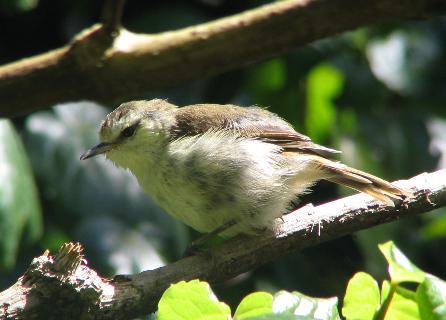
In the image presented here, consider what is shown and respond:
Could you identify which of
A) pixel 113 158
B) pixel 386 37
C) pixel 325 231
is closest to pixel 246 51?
pixel 113 158

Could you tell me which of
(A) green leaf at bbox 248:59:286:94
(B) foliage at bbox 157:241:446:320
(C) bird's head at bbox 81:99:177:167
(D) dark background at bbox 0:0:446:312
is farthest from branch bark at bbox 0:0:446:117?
(B) foliage at bbox 157:241:446:320

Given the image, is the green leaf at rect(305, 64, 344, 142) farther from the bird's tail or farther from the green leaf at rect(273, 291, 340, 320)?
the green leaf at rect(273, 291, 340, 320)

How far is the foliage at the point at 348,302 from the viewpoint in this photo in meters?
2.13

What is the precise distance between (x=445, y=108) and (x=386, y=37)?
71cm

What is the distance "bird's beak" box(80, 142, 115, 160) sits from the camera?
4.33 m

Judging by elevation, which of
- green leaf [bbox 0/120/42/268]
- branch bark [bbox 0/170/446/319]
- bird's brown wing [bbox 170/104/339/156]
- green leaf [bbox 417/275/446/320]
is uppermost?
green leaf [bbox 417/275/446/320]

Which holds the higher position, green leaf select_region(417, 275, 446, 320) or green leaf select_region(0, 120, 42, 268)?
green leaf select_region(417, 275, 446, 320)

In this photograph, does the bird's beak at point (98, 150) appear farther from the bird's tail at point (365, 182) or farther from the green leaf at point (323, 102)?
the green leaf at point (323, 102)

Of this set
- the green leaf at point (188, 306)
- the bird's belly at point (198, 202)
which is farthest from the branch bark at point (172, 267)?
the green leaf at point (188, 306)

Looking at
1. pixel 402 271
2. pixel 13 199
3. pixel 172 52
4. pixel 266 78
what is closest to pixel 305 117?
pixel 266 78

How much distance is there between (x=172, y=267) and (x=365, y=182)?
1136mm

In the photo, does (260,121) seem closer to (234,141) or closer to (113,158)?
(234,141)

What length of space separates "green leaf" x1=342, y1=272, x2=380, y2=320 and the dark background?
2473 mm

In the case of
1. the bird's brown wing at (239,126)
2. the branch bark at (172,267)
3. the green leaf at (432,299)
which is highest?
the green leaf at (432,299)
